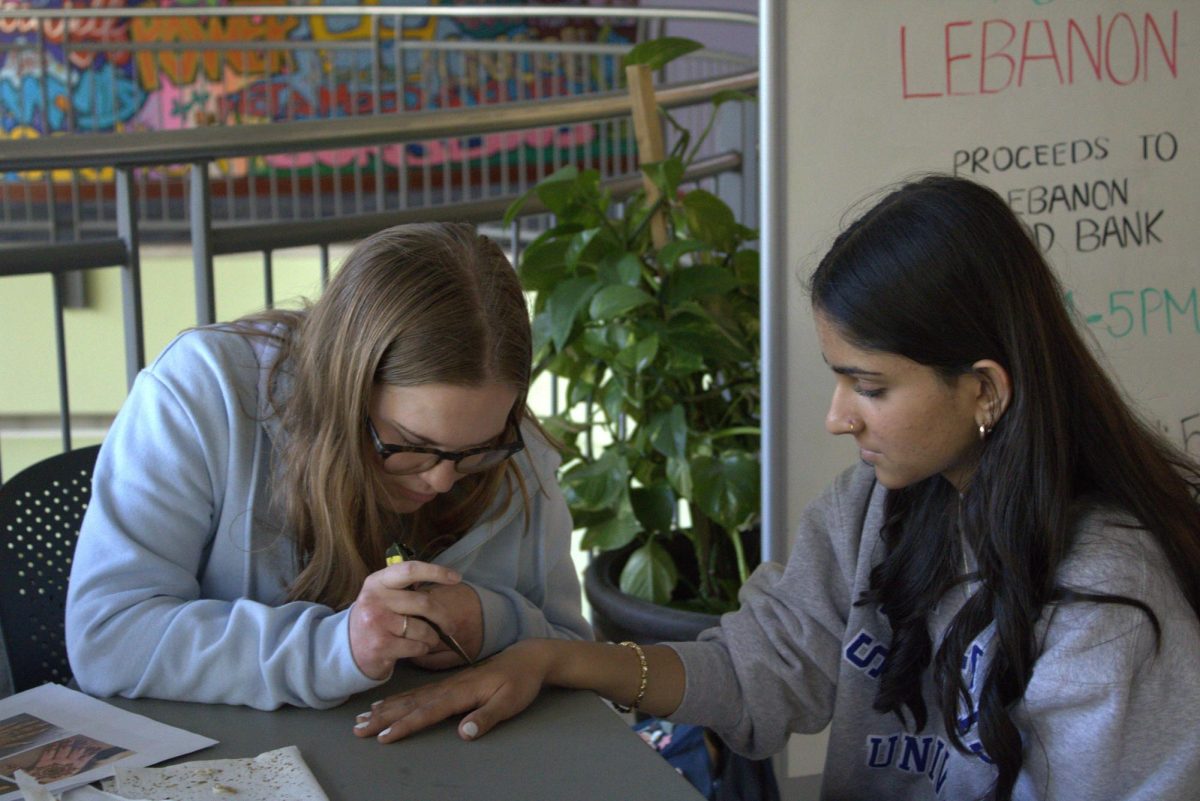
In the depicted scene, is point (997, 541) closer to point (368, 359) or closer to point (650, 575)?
point (368, 359)

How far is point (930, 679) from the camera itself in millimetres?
1397

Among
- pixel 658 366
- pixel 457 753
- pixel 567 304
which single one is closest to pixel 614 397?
pixel 658 366

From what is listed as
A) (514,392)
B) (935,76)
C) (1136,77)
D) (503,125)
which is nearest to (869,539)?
(514,392)

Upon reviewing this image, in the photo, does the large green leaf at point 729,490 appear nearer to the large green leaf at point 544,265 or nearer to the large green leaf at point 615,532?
the large green leaf at point 615,532

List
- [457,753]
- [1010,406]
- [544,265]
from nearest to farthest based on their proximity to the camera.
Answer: [457,753] → [1010,406] → [544,265]

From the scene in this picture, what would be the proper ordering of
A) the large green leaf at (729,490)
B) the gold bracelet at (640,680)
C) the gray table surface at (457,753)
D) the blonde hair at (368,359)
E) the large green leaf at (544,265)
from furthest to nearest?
the large green leaf at (544,265) → the large green leaf at (729,490) → the gold bracelet at (640,680) → the blonde hair at (368,359) → the gray table surface at (457,753)

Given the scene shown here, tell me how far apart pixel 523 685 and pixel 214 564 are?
40cm

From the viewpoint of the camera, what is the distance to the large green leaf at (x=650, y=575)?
2.36 meters

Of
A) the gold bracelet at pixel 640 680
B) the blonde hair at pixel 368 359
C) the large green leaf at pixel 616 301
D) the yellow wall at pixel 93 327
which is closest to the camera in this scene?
the blonde hair at pixel 368 359

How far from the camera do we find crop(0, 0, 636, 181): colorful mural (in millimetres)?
7055

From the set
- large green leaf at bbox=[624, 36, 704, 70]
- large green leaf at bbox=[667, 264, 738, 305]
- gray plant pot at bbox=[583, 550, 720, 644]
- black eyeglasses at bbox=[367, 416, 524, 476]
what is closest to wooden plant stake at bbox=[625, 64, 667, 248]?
large green leaf at bbox=[624, 36, 704, 70]

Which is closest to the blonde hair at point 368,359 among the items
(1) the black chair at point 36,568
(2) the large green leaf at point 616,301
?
(1) the black chair at point 36,568

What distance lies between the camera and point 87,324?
680 centimetres

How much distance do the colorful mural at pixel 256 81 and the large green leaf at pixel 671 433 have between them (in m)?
4.88
